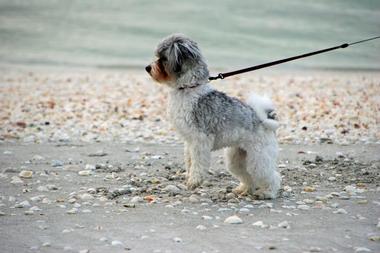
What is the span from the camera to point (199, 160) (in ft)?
21.2

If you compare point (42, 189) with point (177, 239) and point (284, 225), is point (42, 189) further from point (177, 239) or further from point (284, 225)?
point (284, 225)

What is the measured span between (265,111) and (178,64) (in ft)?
3.43

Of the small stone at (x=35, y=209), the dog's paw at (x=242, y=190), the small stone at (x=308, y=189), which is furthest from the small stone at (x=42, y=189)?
the small stone at (x=308, y=189)

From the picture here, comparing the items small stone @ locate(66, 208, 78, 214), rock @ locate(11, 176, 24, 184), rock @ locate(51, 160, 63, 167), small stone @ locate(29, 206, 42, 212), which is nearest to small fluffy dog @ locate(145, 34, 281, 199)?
small stone @ locate(66, 208, 78, 214)

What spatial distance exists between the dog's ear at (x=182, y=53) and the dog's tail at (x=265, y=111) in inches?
32.2

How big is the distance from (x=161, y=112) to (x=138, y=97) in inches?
63.0

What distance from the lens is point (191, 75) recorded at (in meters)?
6.45

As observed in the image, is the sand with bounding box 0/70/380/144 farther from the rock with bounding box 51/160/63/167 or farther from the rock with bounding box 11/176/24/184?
the rock with bounding box 11/176/24/184

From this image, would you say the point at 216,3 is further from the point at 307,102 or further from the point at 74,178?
the point at 74,178

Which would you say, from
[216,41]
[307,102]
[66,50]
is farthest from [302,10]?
[307,102]

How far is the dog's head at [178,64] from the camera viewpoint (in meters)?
6.31

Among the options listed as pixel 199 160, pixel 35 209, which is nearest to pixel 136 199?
pixel 199 160

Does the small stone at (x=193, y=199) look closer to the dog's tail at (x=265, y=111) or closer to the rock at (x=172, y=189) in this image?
the rock at (x=172, y=189)

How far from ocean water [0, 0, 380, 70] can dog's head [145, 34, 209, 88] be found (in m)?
14.1
